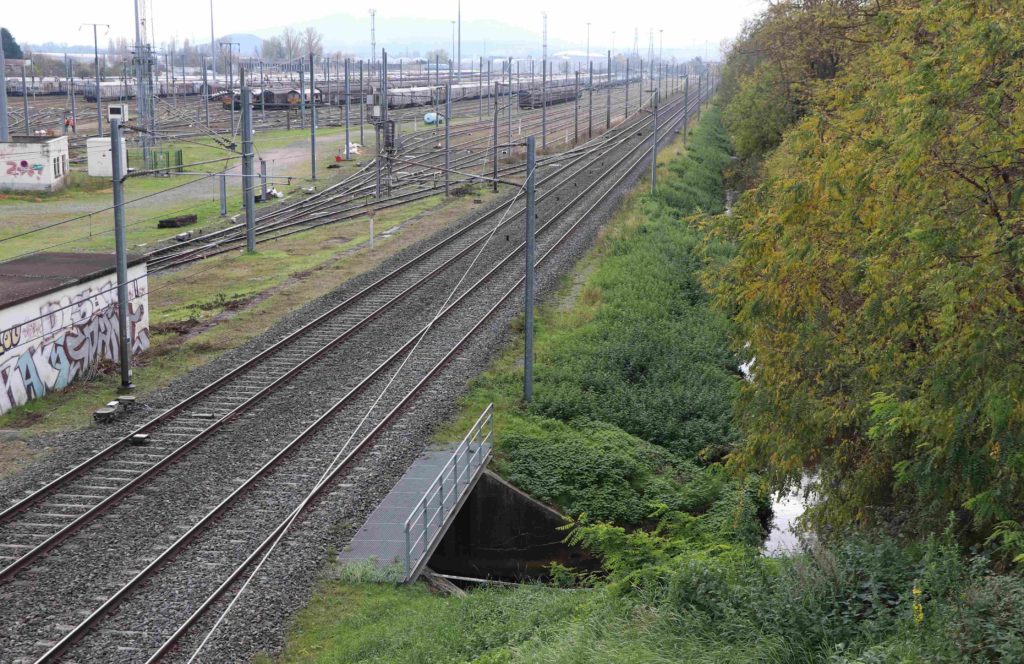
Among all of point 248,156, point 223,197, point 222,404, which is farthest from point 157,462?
point 223,197

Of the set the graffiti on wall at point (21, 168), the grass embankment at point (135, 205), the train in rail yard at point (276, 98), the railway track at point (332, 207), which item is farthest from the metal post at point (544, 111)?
the graffiti on wall at point (21, 168)

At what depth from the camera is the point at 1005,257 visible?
10.6 meters

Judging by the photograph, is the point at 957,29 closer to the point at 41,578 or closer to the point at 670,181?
the point at 41,578

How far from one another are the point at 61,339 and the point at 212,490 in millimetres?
7370

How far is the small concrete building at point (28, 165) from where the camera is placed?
5350cm

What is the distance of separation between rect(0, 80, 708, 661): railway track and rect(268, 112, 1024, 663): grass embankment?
1.68 metres

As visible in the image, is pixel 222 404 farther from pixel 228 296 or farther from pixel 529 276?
pixel 228 296

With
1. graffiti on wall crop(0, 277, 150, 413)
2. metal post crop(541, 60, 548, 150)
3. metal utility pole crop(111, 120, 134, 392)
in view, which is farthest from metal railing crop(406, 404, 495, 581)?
metal post crop(541, 60, 548, 150)

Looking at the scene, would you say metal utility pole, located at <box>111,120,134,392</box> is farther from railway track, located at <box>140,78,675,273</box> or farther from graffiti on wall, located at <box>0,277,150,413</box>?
railway track, located at <box>140,78,675,273</box>

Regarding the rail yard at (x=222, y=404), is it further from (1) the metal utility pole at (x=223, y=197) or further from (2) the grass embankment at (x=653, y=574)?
(2) the grass embankment at (x=653, y=574)

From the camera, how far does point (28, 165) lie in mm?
→ 53969

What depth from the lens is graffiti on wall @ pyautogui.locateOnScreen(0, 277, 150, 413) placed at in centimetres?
2116

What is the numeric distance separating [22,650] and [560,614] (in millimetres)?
6403

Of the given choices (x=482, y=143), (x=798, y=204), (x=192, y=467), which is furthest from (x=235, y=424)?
(x=482, y=143)
